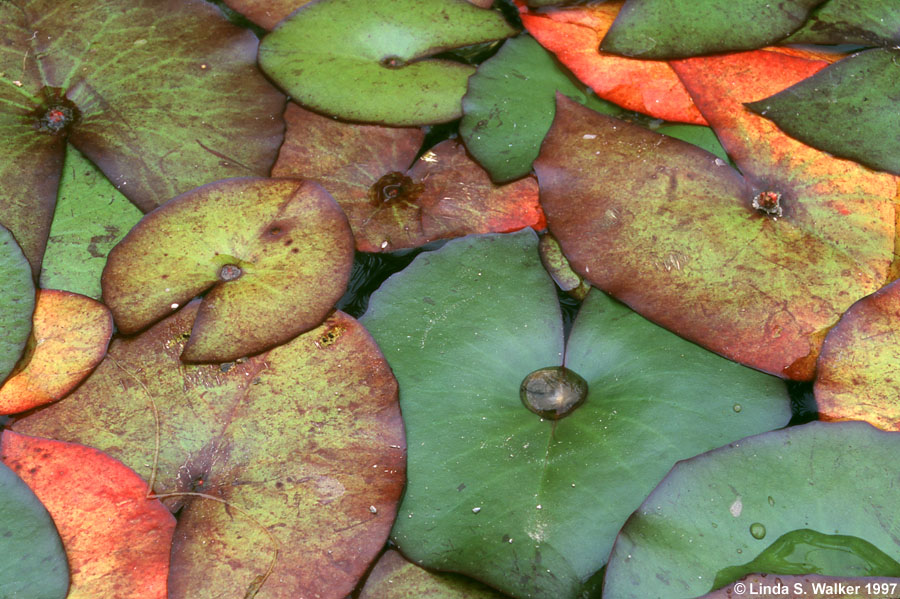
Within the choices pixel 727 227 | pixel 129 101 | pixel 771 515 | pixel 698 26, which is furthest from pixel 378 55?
pixel 771 515

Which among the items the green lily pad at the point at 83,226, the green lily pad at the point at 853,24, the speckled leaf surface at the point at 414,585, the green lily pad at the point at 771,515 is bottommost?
the speckled leaf surface at the point at 414,585

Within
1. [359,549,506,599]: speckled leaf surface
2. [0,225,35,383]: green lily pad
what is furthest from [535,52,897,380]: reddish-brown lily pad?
[0,225,35,383]: green lily pad

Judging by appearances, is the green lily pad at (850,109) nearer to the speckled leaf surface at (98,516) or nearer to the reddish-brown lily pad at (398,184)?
the reddish-brown lily pad at (398,184)

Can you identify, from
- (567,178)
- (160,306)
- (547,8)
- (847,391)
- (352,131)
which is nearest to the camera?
(847,391)

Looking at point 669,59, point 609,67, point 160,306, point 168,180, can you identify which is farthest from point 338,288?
point 669,59

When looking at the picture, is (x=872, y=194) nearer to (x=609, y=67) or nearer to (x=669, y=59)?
(x=669, y=59)

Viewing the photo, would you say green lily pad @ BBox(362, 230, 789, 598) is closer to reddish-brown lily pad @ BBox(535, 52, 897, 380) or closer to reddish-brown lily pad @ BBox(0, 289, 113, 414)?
reddish-brown lily pad @ BBox(535, 52, 897, 380)

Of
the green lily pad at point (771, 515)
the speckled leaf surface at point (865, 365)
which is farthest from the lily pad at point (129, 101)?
the speckled leaf surface at point (865, 365)
